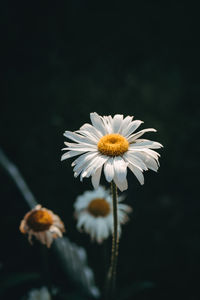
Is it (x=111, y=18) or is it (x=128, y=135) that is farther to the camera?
(x=111, y=18)

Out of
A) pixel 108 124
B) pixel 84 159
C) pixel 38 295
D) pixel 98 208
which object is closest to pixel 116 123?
pixel 108 124

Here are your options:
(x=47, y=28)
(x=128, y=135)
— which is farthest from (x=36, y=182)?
(x=47, y=28)

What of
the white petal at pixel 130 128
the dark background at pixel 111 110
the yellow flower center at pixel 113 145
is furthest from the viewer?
the dark background at pixel 111 110

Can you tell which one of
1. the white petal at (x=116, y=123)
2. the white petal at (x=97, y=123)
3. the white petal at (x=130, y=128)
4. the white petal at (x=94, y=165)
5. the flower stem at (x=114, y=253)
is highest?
the white petal at (x=97, y=123)

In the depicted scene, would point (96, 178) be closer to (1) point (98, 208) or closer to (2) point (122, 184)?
(2) point (122, 184)

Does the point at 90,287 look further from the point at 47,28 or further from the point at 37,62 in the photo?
the point at 47,28

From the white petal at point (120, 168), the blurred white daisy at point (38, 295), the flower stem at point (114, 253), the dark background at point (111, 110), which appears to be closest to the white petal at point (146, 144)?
the white petal at point (120, 168)

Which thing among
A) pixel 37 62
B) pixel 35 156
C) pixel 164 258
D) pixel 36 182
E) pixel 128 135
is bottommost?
pixel 164 258

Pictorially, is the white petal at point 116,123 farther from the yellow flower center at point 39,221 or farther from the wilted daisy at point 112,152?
the yellow flower center at point 39,221

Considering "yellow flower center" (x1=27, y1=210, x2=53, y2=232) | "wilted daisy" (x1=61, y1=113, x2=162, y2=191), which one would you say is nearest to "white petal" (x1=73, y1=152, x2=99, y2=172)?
"wilted daisy" (x1=61, y1=113, x2=162, y2=191)
